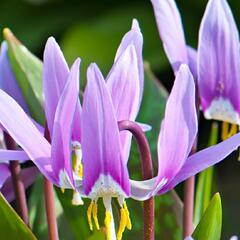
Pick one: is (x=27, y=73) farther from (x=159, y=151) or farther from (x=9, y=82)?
(x=159, y=151)

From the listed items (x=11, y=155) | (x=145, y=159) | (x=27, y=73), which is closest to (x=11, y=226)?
(x=11, y=155)

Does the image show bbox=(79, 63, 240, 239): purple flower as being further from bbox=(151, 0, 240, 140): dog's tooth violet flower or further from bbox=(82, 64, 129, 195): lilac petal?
bbox=(151, 0, 240, 140): dog's tooth violet flower

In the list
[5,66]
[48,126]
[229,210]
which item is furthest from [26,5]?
[48,126]

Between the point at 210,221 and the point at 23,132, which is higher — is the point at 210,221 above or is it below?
below

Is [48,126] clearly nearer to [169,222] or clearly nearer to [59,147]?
[59,147]

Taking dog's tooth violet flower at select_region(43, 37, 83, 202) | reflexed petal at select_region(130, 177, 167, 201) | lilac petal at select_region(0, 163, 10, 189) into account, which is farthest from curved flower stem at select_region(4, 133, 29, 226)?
reflexed petal at select_region(130, 177, 167, 201)

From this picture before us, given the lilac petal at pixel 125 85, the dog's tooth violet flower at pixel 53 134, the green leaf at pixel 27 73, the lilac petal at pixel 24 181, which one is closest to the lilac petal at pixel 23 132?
the dog's tooth violet flower at pixel 53 134

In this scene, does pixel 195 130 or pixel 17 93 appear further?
pixel 17 93
